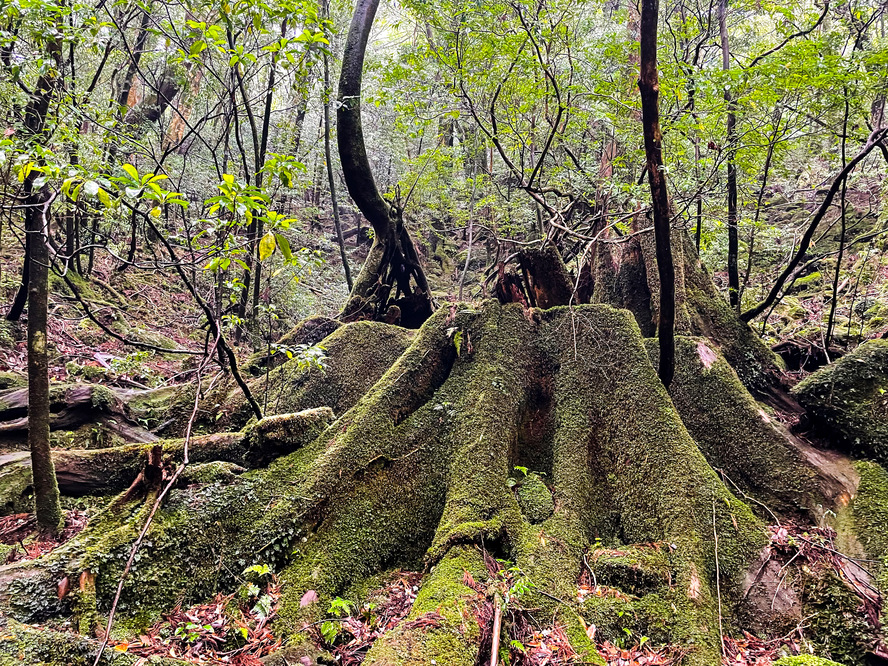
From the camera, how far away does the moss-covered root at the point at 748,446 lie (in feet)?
14.2

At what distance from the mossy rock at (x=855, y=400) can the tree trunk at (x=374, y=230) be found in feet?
19.2

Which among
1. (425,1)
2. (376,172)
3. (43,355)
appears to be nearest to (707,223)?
(425,1)

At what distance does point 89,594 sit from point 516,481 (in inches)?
133

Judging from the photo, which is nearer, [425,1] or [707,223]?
[425,1]

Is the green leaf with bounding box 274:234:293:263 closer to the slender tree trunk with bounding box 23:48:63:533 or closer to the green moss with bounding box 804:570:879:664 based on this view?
the slender tree trunk with bounding box 23:48:63:533

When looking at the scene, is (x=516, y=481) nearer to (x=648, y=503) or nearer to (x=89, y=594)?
(x=648, y=503)

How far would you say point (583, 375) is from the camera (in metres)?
5.23

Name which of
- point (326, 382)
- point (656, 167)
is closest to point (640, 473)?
point (656, 167)

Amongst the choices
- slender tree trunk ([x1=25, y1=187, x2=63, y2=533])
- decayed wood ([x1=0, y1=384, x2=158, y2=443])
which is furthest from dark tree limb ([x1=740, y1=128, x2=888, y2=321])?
decayed wood ([x1=0, y1=384, x2=158, y2=443])

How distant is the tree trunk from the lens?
23.7 feet

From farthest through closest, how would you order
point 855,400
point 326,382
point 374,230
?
point 374,230
point 326,382
point 855,400

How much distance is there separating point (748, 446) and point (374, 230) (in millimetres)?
6589

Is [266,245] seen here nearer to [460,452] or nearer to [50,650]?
[50,650]

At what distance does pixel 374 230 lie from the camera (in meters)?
8.62
